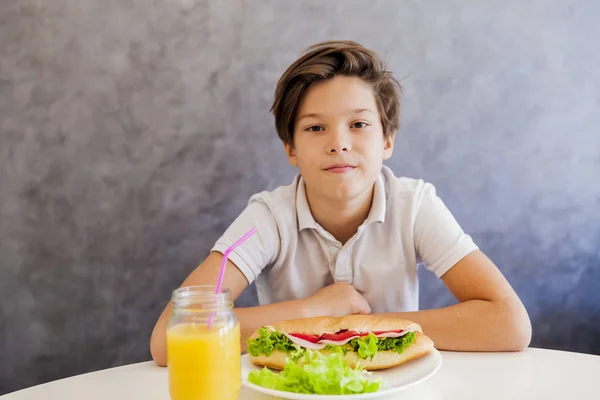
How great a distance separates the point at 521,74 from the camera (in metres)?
2.17

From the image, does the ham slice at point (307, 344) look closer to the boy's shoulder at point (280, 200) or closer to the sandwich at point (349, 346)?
the sandwich at point (349, 346)

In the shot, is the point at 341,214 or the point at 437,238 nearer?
the point at 437,238

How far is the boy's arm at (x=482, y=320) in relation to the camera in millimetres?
1357

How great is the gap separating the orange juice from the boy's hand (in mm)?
582

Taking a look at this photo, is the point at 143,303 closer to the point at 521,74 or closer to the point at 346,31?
the point at 346,31

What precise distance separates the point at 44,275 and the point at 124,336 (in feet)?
1.14

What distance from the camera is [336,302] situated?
4.98 ft

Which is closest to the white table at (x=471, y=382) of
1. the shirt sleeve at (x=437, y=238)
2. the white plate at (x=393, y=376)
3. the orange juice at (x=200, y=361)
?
the white plate at (x=393, y=376)

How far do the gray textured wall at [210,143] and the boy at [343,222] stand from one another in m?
0.32

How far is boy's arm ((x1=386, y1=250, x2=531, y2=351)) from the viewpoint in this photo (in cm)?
136

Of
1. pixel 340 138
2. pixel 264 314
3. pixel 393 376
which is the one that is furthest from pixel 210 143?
pixel 393 376

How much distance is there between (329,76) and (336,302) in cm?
65

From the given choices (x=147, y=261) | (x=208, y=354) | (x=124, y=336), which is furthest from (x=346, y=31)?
(x=208, y=354)

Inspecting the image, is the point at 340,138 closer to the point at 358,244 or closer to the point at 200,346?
the point at 358,244
